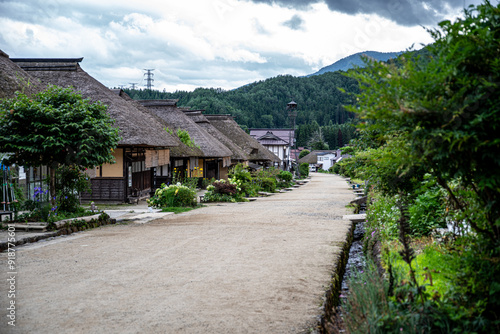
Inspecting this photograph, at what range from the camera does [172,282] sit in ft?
18.3

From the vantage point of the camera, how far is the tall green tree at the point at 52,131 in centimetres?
1005

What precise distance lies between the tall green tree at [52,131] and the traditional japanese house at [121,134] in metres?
6.87

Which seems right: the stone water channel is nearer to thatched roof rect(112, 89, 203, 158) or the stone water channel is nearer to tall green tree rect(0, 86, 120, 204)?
tall green tree rect(0, 86, 120, 204)

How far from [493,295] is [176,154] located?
75.5 feet

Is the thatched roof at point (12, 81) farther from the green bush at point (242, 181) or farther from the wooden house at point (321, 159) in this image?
the wooden house at point (321, 159)

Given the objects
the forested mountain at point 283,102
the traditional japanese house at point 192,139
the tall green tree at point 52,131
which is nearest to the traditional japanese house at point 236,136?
the traditional japanese house at point 192,139

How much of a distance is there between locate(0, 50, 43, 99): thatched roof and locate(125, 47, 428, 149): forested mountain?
251 feet

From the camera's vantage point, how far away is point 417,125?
116 inches

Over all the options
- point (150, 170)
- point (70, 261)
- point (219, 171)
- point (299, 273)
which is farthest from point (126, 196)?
point (219, 171)

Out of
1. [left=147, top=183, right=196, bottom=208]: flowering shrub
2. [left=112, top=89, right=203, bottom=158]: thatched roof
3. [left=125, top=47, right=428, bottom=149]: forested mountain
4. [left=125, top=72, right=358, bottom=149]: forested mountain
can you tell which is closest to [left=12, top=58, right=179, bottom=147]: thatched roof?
[left=147, top=183, right=196, bottom=208]: flowering shrub

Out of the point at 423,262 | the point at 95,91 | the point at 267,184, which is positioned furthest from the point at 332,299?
the point at 267,184

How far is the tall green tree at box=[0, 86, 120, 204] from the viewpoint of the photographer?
10047 millimetres

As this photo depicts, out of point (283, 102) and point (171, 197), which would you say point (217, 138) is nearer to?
point (171, 197)

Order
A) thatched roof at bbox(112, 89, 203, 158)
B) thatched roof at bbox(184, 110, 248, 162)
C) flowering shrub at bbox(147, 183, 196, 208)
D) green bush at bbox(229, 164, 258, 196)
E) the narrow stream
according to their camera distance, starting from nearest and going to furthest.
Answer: the narrow stream → flowering shrub at bbox(147, 183, 196, 208) → green bush at bbox(229, 164, 258, 196) → thatched roof at bbox(112, 89, 203, 158) → thatched roof at bbox(184, 110, 248, 162)
